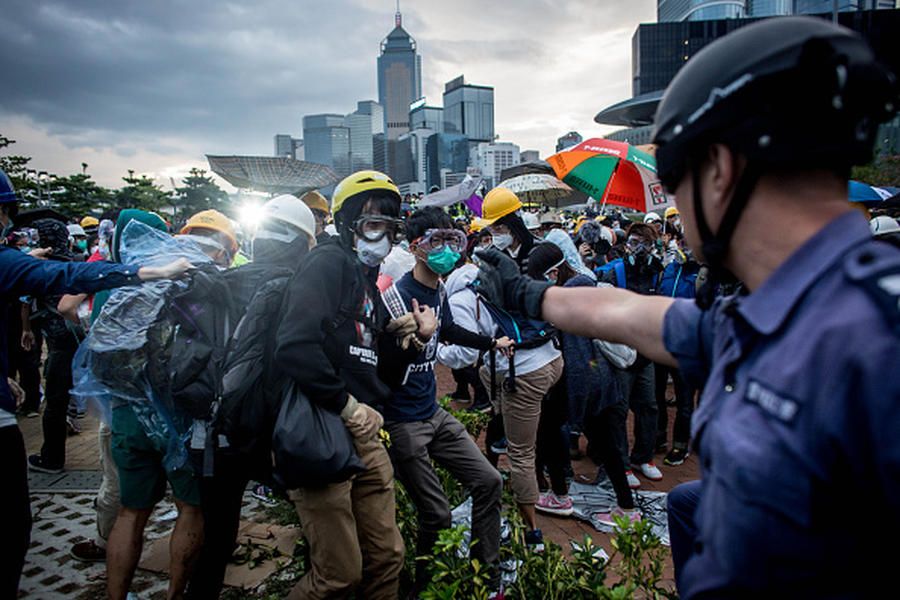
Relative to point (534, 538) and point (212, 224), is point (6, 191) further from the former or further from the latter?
point (534, 538)

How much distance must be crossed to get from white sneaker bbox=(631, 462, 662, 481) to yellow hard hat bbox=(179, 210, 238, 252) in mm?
4310

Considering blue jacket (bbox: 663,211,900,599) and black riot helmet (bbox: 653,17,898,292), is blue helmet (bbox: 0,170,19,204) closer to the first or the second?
black riot helmet (bbox: 653,17,898,292)

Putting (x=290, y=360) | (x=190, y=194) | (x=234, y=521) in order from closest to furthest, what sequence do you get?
(x=290, y=360) → (x=234, y=521) → (x=190, y=194)

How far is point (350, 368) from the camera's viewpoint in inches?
105

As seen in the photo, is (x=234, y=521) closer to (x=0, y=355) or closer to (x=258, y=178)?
(x=0, y=355)

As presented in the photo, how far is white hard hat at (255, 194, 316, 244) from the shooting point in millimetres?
2986

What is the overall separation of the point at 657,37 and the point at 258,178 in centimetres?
8869

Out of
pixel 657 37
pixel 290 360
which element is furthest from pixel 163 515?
pixel 657 37

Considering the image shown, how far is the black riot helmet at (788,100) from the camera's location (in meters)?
0.96

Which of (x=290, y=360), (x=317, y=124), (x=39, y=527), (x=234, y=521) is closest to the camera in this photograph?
(x=290, y=360)

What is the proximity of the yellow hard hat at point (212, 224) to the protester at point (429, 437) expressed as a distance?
168 centimetres

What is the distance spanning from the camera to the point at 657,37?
8375 centimetres

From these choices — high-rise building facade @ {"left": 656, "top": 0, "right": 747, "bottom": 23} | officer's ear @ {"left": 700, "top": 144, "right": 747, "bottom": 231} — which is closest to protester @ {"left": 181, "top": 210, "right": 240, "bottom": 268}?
officer's ear @ {"left": 700, "top": 144, "right": 747, "bottom": 231}

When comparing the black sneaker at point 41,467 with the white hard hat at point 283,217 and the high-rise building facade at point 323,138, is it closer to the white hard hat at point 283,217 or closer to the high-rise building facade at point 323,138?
the white hard hat at point 283,217
